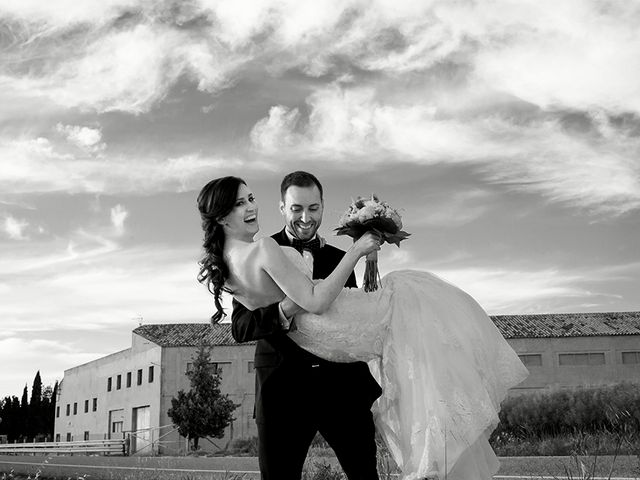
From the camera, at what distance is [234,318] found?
3596 millimetres

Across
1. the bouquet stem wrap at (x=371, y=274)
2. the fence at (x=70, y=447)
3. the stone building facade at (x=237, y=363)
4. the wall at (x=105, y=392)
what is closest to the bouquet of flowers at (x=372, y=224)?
the bouquet stem wrap at (x=371, y=274)

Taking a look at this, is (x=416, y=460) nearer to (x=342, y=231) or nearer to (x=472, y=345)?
(x=472, y=345)

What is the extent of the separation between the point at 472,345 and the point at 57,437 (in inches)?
2728

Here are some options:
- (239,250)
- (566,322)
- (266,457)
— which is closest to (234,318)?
(239,250)

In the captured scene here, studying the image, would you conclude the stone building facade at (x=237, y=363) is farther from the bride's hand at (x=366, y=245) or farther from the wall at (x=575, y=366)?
the bride's hand at (x=366, y=245)

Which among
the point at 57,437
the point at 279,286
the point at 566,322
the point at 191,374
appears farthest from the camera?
the point at 57,437

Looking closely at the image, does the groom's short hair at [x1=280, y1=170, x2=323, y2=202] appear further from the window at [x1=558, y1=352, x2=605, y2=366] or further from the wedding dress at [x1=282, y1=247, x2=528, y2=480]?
the window at [x1=558, y1=352, x2=605, y2=366]

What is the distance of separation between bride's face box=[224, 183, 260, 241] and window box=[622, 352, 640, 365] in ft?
148

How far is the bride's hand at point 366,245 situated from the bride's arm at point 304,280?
4 cm

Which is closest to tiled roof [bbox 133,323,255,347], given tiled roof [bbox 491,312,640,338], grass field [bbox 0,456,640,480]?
tiled roof [bbox 491,312,640,338]

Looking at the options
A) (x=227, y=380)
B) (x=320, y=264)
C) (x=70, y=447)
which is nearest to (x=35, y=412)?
(x=70, y=447)

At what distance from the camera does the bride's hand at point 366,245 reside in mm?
3406

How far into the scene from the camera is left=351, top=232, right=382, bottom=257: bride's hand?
3.41m

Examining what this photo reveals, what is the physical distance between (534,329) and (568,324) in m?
2.42
